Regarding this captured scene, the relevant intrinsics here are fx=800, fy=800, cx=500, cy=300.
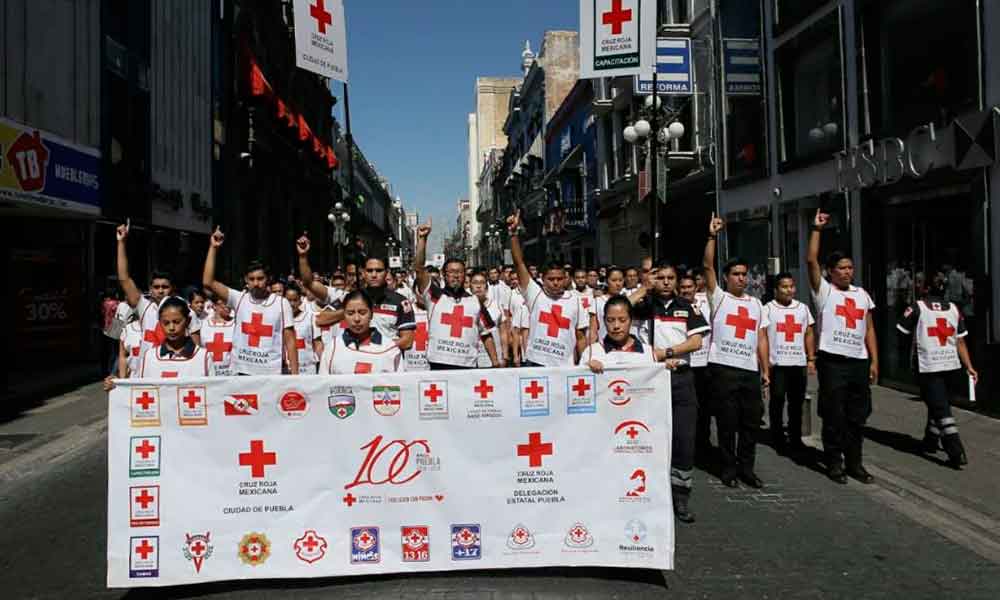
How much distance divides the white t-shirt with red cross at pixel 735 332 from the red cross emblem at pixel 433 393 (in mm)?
3197

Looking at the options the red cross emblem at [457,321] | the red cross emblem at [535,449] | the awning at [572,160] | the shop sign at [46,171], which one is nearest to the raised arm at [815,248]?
the red cross emblem at [457,321]

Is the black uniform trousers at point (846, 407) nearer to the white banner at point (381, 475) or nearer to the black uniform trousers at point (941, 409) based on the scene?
the black uniform trousers at point (941, 409)

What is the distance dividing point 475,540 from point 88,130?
16193 millimetres

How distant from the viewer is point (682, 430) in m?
5.74

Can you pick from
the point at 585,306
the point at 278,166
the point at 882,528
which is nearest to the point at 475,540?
the point at 882,528

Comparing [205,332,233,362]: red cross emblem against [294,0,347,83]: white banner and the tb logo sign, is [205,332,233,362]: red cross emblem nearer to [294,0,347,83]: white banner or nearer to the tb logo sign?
[294,0,347,83]: white banner

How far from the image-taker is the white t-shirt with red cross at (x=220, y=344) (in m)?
7.82

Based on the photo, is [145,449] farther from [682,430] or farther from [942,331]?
[942,331]

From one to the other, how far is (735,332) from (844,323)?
97 cm

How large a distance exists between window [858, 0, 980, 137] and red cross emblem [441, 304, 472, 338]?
6898mm

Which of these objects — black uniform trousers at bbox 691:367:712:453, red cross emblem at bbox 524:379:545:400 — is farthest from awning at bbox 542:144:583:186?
red cross emblem at bbox 524:379:545:400

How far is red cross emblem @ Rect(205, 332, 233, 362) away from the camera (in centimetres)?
780

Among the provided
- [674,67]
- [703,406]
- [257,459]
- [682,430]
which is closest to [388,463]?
[257,459]

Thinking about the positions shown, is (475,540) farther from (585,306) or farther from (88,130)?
(88,130)
